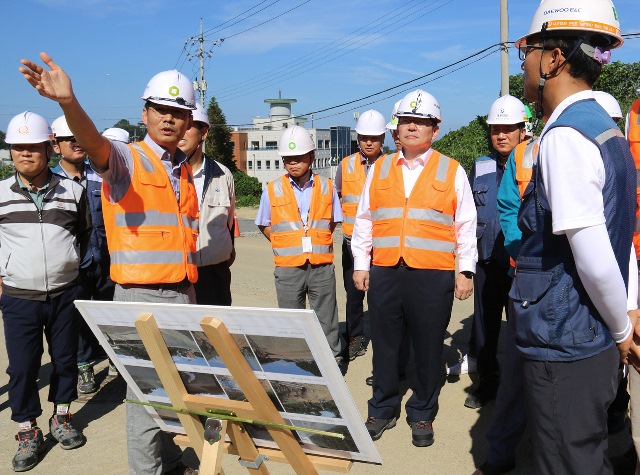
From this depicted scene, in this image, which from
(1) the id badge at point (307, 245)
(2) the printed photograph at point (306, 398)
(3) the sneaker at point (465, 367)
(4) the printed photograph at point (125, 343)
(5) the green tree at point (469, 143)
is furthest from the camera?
(5) the green tree at point (469, 143)

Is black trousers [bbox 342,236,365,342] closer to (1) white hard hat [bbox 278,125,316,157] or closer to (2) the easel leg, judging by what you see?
(1) white hard hat [bbox 278,125,316,157]

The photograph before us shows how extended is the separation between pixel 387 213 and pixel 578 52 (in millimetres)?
2294

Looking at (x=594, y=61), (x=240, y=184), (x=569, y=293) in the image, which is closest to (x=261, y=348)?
(x=569, y=293)

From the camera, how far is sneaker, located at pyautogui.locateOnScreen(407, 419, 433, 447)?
4.30 meters

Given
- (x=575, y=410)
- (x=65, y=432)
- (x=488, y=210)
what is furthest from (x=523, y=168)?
(x=65, y=432)

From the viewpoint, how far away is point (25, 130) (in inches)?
166

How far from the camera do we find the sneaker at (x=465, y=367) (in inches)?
221

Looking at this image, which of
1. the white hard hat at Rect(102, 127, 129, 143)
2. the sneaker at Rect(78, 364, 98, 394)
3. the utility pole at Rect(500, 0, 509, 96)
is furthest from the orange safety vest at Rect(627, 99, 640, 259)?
the utility pole at Rect(500, 0, 509, 96)

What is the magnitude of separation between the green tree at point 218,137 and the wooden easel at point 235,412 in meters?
50.2

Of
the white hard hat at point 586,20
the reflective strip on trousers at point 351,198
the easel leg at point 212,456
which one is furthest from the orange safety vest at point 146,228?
the reflective strip on trousers at point 351,198

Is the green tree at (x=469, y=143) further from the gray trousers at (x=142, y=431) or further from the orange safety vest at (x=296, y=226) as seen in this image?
the gray trousers at (x=142, y=431)

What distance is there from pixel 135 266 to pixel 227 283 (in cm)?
225

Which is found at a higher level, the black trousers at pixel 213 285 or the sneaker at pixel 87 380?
the black trousers at pixel 213 285

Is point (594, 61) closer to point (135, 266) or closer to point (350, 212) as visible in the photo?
point (135, 266)
